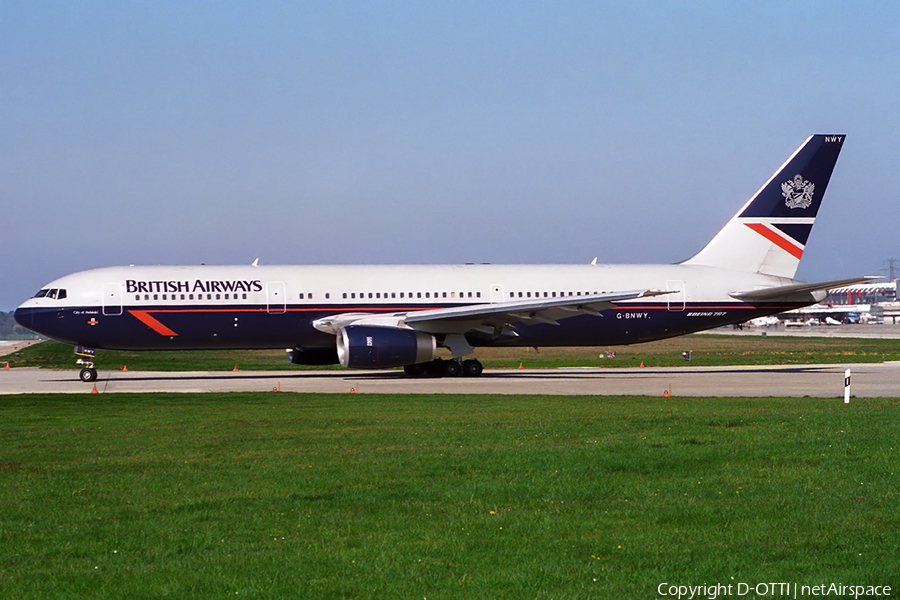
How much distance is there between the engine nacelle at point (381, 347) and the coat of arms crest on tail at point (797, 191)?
14646mm

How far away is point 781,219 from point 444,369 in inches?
540

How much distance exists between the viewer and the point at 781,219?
1359 inches

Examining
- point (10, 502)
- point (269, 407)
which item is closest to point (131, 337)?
point (269, 407)

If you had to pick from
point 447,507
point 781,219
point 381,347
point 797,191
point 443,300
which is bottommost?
point 447,507

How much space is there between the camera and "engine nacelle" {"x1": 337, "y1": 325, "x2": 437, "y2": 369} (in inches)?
1104

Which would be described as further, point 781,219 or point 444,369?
point 781,219

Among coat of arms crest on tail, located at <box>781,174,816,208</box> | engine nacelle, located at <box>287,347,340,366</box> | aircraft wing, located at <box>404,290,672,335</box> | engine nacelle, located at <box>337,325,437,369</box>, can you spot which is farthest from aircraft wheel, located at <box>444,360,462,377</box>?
coat of arms crest on tail, located at <box>781,174,816,208</box>

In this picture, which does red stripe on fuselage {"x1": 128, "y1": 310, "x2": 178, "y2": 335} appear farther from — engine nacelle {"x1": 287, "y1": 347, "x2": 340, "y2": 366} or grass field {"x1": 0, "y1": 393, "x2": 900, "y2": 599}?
grass field {"x1": 0, "y1": 393, "x2": 900, "y2": 599}

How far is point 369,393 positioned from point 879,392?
13386 mm

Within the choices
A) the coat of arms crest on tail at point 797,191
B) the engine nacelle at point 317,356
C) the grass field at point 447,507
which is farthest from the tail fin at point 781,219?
the grass field at point 447,507

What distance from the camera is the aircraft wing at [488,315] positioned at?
29.2 metres

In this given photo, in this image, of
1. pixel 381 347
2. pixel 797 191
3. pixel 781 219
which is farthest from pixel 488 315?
pixel 797 191

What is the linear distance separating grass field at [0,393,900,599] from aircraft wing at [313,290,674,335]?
1276 cm

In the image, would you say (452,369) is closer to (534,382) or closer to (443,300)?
(443,300)
